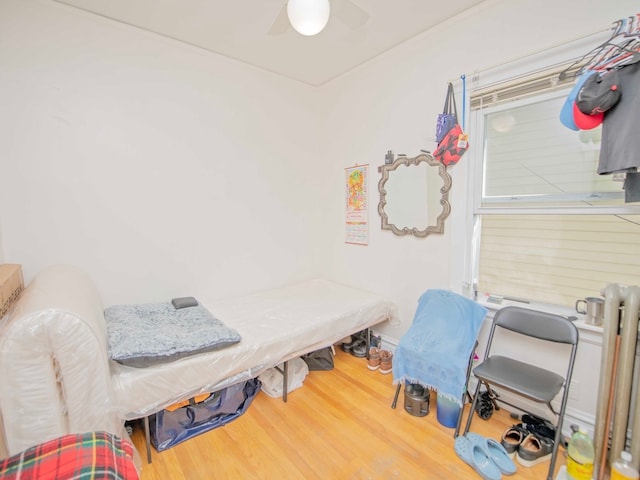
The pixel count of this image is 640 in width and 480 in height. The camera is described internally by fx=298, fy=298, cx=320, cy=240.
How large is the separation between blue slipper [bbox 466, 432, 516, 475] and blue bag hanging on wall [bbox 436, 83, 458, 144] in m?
1.91

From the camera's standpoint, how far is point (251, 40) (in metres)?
2.29

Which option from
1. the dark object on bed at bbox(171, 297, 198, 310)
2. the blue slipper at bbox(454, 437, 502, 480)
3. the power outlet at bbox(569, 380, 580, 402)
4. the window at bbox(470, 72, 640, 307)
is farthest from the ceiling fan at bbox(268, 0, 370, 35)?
the power outlet at bbox(569, 380, 580, 402)

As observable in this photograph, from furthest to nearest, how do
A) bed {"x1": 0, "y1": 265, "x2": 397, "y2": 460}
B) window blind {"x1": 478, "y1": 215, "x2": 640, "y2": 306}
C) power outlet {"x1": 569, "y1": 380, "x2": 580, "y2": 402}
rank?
power outlet {"x1": 569, "y1": 380, "x2": 580, "y2": 402} < window blind {"x1": 478, "y1": 215, "x2": 640, "y2": 306} < bed {"x1": 0, "y1": 265, "x2": 397, "y2": 460}

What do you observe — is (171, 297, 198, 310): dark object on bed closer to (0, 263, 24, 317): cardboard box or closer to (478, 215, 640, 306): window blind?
(0, 263, 24, 317): cardboard box

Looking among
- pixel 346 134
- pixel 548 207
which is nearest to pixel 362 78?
pixel 346 134

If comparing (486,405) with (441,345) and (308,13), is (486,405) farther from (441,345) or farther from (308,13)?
(308,13)

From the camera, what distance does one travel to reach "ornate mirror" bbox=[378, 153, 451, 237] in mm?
2281

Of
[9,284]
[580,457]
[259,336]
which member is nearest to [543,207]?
[580,457]

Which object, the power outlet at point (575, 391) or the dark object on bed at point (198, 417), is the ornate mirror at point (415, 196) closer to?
the power outlet at point (575, 391)

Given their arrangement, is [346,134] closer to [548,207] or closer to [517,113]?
[517,113]

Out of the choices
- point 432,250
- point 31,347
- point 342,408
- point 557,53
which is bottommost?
point 342,408

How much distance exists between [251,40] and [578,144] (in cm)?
231

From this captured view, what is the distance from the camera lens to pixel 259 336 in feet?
6.34

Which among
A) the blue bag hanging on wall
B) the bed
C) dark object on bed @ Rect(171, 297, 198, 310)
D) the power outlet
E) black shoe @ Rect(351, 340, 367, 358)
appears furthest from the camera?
black shoe @ Rect(351, 340, 367, 358)
